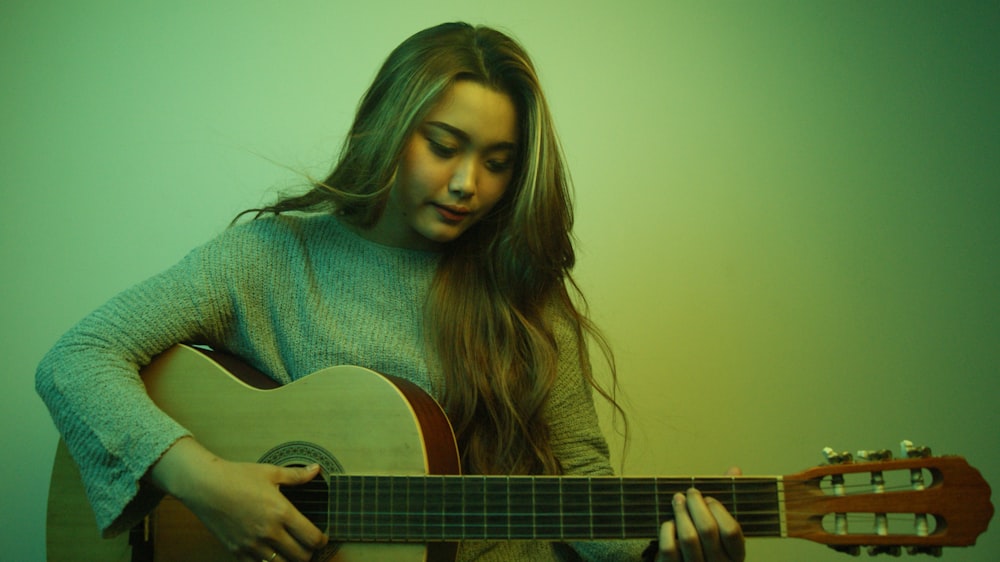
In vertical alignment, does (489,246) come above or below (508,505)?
above

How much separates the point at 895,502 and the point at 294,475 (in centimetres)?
74

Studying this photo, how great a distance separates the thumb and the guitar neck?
1.1 inches

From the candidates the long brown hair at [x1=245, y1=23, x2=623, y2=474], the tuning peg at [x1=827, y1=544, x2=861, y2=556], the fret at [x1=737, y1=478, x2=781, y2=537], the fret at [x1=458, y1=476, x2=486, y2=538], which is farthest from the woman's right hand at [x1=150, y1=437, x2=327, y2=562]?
the tuning peg at [x1=827, y1=544, x2=861, y2=556]

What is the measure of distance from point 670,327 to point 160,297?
0.98 m

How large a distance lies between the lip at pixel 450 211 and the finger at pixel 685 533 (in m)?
0.52

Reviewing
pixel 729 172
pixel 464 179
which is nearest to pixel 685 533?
pixel 464 179

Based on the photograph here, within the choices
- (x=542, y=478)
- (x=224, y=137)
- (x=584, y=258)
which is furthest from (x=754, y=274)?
(x=224, y=137)

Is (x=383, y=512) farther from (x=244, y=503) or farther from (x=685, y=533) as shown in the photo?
(x=685, y=533)

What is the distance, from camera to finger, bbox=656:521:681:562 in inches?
36.0

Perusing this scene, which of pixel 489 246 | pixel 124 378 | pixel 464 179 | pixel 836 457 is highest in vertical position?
pixel 464 179

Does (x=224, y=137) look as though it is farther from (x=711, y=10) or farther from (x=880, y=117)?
(x=880, y=117)

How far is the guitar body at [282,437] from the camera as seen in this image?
0.96m

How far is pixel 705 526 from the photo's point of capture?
90 cm

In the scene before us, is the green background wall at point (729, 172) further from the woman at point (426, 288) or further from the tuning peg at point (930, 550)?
the tuning peg at point (930, 550)
